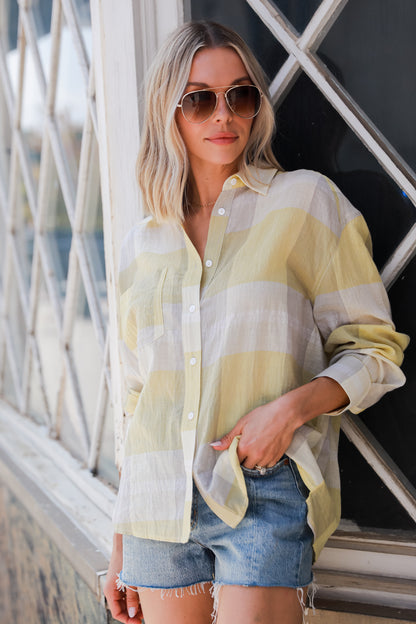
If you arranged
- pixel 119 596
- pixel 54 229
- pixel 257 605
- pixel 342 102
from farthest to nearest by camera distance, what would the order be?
pixel 54 229, pixel 119 596, pixel 342 102, pixel 257 605

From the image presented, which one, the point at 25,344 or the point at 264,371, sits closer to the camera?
the point at 264,371

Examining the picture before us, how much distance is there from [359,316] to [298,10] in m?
0.74

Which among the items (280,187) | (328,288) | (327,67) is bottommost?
(328,288)

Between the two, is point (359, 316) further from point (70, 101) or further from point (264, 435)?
point (70, 101)

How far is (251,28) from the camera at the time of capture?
160cm

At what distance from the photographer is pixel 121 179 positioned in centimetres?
183

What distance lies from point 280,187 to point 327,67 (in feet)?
1.18

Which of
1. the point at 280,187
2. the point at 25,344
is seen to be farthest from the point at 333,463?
the point at 25,344

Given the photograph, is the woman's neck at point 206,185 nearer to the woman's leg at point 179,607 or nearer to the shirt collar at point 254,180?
the shirt collar at point 254,180

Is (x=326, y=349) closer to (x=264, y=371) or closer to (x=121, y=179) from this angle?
(x=264, y=371)

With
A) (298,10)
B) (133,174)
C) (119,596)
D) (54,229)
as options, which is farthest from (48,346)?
(298,10)

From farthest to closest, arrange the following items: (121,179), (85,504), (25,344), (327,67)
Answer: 1. (25,344)
2. (85,504)
3. (121,179)
4. (327,67)

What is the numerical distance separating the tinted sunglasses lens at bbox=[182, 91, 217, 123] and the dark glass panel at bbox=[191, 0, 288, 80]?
304 millimetres

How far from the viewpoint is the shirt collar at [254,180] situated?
1.34 metres
